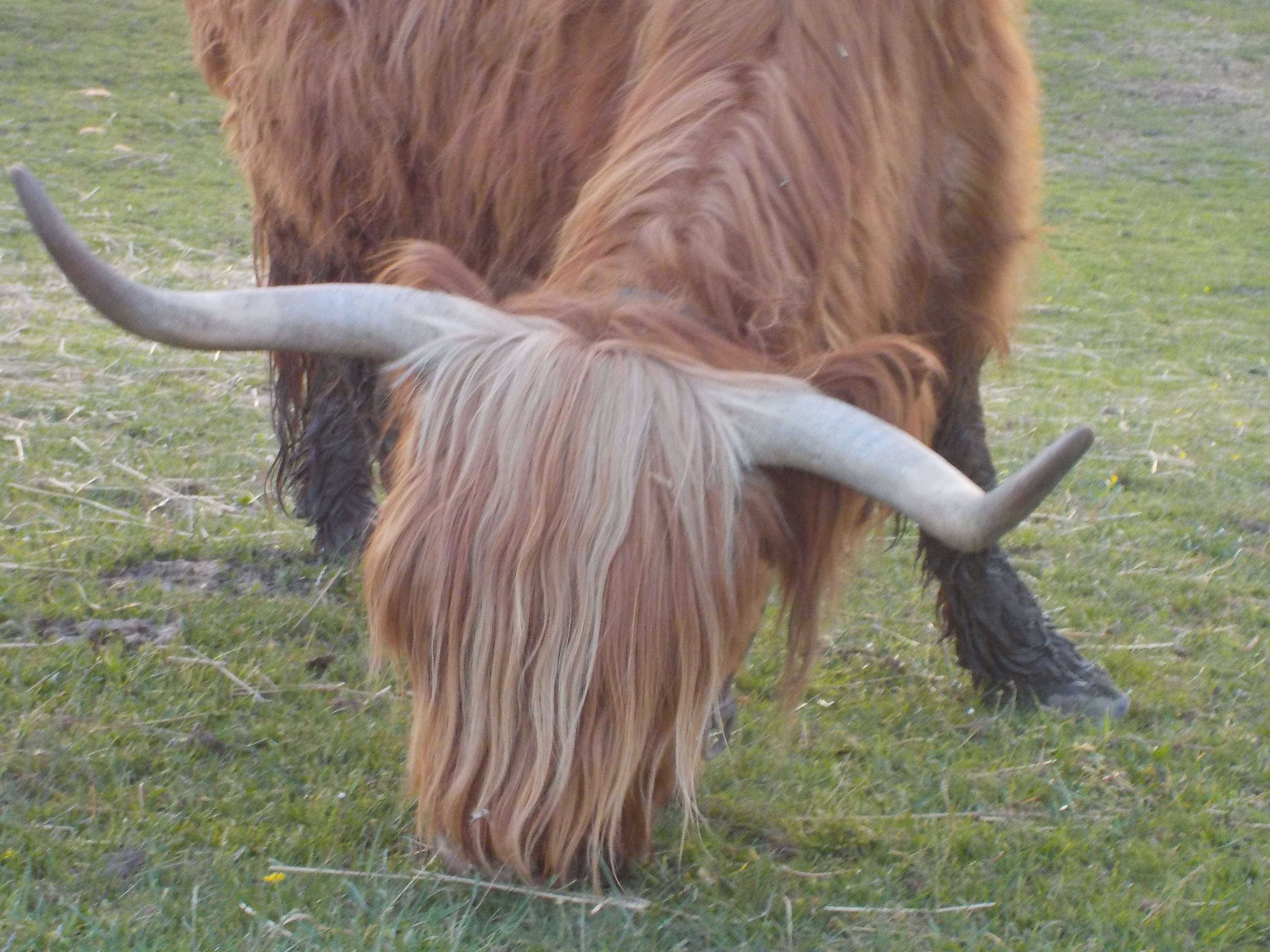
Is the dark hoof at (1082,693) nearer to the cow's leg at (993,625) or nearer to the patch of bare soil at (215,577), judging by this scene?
the cow's leg at (993,625)

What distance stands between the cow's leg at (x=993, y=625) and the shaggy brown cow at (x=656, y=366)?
46cm

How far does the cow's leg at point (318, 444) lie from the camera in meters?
4.50

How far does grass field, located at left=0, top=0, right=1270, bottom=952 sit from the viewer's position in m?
2.57

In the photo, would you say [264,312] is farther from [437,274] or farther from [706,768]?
[706,768]

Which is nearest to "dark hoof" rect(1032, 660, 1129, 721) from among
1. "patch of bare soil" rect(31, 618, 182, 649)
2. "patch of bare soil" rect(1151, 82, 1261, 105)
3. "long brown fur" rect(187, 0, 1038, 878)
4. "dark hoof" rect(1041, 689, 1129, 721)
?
"dark hoof" rect(1041, 689, 1129, 721)

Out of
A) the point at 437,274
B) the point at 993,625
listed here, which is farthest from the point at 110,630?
the point at 993,625

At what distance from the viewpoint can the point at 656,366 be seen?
7.28ft

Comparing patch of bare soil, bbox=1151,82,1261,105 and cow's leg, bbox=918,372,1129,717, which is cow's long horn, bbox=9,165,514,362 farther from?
patch of bare soil, bbox=1151,82,1261,105

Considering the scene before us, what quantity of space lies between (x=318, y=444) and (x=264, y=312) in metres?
2.50

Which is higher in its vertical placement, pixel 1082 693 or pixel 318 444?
pixel 318 444

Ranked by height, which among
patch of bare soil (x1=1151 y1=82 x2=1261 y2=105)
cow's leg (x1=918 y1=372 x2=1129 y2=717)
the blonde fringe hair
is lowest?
cow's leg (x1=918 y1=372 x2=1129 y2=717)

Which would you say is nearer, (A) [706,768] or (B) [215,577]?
(A) [706,768]

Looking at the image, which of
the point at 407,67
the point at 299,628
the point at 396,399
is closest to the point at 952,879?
the point at 396,399

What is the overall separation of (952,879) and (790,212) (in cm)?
132
